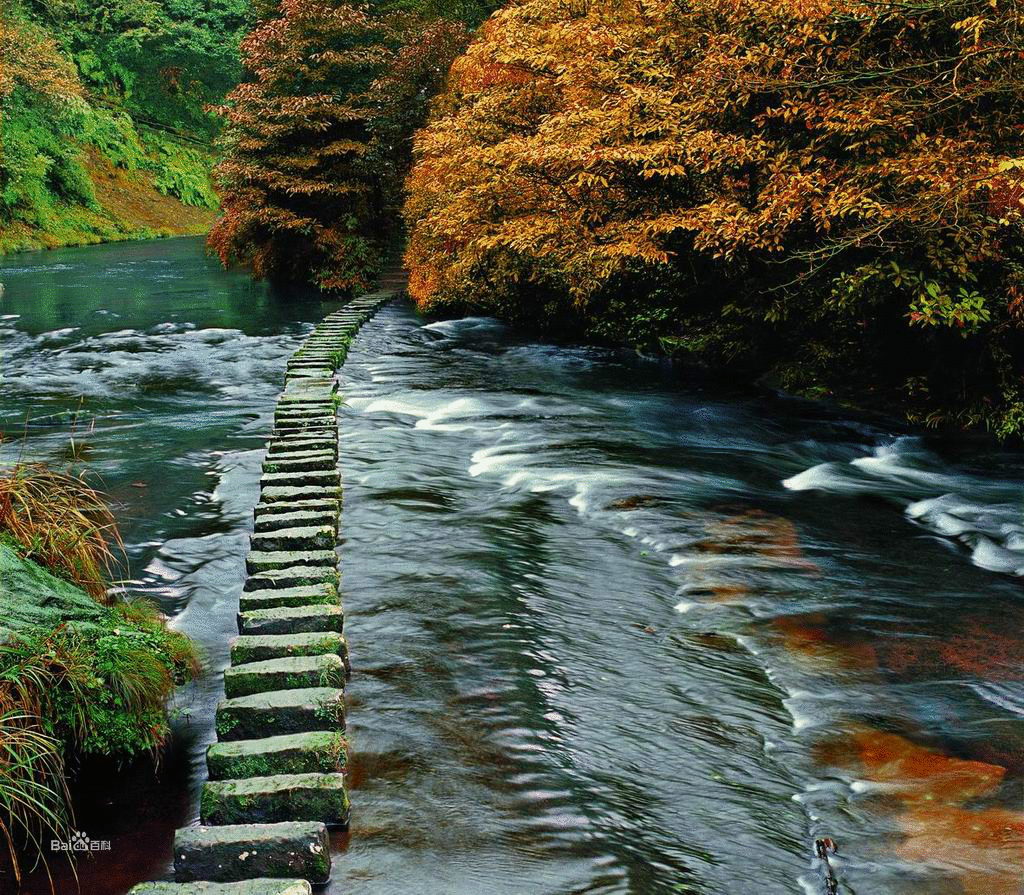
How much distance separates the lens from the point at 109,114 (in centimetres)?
4634

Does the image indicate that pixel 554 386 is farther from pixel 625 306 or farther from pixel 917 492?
pixel 917 492

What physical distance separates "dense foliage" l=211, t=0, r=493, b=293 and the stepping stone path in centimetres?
1851

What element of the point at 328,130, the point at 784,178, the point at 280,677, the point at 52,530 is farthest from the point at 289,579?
the point at 328,130

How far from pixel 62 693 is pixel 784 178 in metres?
9.23

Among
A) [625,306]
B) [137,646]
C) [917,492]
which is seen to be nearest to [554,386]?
[625,306]

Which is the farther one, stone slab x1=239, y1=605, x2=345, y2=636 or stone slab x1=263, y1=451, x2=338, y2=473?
stone slab x1=263, y1=451, x2=338, y2=473

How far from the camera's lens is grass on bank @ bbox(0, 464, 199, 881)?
12.5 feet

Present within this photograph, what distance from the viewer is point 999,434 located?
1043cm

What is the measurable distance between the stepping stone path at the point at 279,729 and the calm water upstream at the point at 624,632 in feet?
0.80

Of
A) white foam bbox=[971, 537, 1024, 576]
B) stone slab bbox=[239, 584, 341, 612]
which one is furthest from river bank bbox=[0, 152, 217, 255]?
white foam bbox=[971, 537, 1024, 576]

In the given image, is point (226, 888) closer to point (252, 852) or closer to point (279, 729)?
point (252, 852)

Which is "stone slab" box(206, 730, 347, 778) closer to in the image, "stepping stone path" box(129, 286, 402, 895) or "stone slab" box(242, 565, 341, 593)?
"stepping stone path" box(129, 286, 402, 895)

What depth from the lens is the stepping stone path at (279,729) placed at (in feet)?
11.4

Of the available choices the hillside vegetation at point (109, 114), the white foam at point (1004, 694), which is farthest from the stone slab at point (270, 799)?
the hillside vegetation at point (109, 114)
